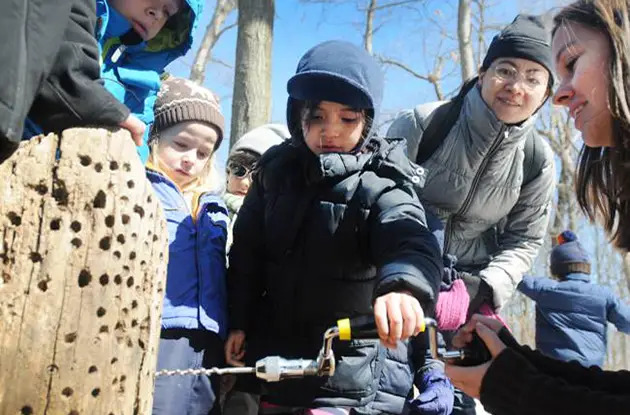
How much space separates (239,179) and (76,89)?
6.87 ft

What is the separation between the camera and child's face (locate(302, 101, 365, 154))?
88.9 inches

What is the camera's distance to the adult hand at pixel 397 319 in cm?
155

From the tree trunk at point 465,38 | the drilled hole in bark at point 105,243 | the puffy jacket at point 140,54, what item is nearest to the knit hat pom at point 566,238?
the puffy jacket at point 140,54

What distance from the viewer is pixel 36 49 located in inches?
46.8

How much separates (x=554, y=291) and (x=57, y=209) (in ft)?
15.1

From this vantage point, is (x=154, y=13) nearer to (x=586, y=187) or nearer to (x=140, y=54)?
(x=140, y=54)

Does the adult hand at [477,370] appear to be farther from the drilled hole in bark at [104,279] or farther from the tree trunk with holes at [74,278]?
the drilled hole in bark at [104,279]

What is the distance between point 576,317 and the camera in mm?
4895

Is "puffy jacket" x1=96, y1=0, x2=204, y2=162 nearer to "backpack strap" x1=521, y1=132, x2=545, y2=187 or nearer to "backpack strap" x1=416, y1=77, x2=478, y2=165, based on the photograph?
"backpack strap" x1=416, y1=77, x2=478, y2=165

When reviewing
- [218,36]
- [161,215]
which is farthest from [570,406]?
[218,36]

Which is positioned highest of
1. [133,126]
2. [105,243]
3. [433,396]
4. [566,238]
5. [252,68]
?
[252,68]

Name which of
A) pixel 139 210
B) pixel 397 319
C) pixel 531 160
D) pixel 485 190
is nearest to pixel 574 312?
pixel 531 160

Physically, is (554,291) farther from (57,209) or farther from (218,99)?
(57,209)

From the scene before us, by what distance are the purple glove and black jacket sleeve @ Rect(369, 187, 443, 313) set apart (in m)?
0.63
